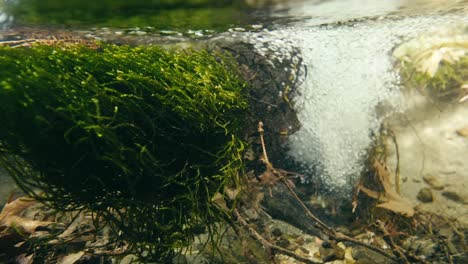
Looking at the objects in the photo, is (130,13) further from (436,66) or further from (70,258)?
(436,66)

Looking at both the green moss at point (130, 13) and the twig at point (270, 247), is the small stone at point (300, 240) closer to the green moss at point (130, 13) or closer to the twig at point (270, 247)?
the twig at point (270, 247)

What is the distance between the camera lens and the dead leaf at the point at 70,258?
317 cm

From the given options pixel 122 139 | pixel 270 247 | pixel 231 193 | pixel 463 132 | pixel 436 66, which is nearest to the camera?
pixel 122 139

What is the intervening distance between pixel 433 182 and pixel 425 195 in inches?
12.8

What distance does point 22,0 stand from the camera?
156 inches

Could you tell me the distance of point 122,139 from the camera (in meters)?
2.85

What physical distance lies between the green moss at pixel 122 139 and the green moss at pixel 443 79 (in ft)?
15.3

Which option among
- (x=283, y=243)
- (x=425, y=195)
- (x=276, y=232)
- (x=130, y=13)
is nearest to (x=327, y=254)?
(x=283, y=243)

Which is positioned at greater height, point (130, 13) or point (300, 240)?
point (130, 13)

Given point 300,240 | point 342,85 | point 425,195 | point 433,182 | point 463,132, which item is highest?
point 342,85

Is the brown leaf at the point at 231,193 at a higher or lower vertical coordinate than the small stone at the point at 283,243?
higher

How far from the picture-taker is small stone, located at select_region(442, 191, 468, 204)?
4.65m

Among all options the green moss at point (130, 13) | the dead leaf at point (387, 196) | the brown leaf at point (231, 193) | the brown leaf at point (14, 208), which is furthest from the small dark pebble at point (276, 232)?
the green moss at point (130, 13)

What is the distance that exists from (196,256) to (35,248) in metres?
1.75
